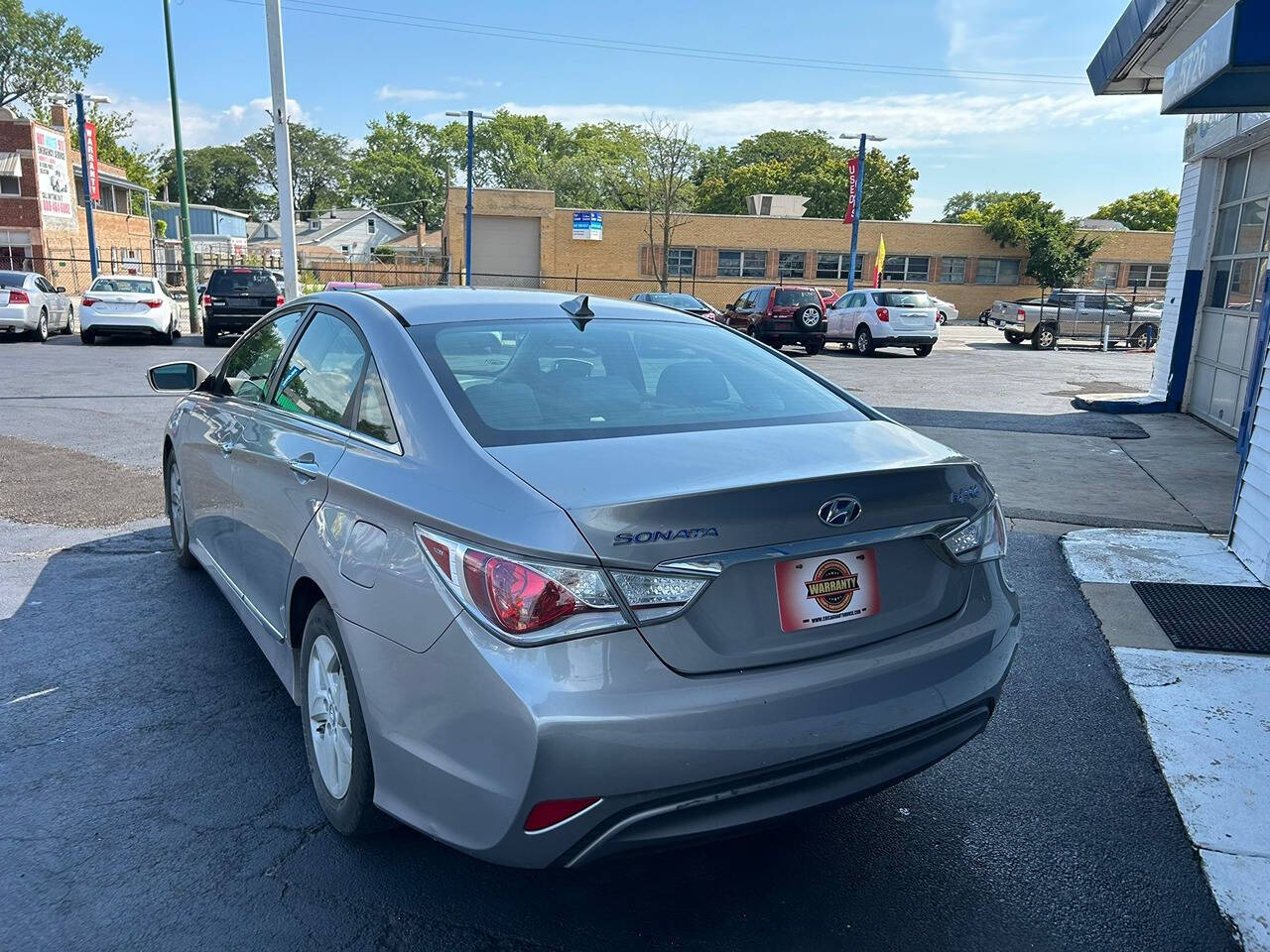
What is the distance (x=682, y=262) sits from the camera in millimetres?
49469

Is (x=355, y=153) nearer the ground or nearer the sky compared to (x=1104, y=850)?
nearer the sky

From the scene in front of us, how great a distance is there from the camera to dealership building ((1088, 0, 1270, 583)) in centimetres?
748

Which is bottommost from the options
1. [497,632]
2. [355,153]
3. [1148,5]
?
[497,632]

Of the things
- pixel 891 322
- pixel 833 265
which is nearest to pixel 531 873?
pixel 891 322

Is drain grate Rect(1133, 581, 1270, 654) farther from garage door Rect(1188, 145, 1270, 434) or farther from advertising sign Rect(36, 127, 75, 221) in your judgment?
advertising sign Rect(36, 127, 75, 221)

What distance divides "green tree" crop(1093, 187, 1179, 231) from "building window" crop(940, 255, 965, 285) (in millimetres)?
36506

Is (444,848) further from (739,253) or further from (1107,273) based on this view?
(1107,273)

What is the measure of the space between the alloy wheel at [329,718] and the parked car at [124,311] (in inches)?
800

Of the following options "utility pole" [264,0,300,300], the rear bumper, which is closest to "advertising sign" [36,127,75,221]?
"utility pole" [264,0,300,300]

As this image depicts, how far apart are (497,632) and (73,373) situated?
614 inches

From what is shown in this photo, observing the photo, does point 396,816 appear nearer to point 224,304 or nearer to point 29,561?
point 29,561

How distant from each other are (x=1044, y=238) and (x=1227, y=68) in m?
46.9

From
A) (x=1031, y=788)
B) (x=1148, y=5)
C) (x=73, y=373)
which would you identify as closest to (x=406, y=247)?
(x=73, y=373)

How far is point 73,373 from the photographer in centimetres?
1499
